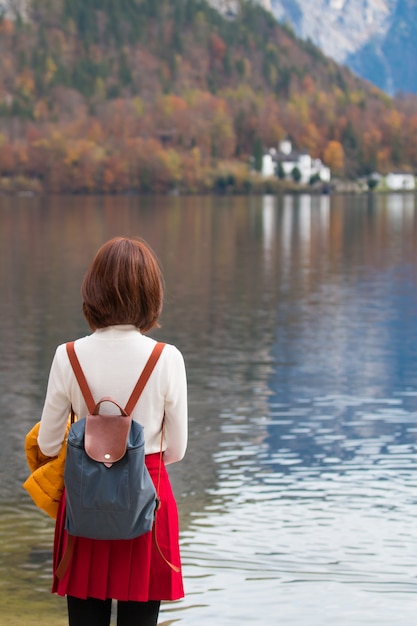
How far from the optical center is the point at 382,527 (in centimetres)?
1014

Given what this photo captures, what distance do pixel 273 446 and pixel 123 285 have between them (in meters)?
9.54

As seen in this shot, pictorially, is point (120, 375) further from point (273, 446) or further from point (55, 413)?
point (273, 446)

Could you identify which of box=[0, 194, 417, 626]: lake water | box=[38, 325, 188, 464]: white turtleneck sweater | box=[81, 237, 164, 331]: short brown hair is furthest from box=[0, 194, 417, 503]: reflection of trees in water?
box=[81, 237, 164, 331]: short brown hair

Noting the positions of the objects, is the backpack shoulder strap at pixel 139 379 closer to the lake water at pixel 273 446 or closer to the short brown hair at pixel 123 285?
the short brown hair at pixel 123 285

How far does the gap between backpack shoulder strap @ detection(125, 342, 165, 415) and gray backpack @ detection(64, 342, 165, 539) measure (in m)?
0.07

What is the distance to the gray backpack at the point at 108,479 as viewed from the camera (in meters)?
4.23

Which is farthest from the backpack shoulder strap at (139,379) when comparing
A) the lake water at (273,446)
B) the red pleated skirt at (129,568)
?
the lake water at (273,446)

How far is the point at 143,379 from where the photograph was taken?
14.5ft

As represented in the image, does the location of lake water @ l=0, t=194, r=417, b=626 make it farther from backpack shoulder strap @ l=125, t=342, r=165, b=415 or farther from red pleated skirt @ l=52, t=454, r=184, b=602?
backpack shoulder strap @ l=125, t=342, r=165, b=415

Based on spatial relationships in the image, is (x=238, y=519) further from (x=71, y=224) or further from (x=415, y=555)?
(x=71, y=224)

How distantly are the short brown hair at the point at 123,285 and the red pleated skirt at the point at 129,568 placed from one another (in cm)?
60

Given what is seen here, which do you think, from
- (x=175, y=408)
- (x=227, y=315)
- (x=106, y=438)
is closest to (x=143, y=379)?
(x=175, y=408)

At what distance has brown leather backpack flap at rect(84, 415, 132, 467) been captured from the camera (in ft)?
13.9

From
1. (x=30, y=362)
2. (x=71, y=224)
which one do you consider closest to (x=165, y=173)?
(x=71, y=224)
